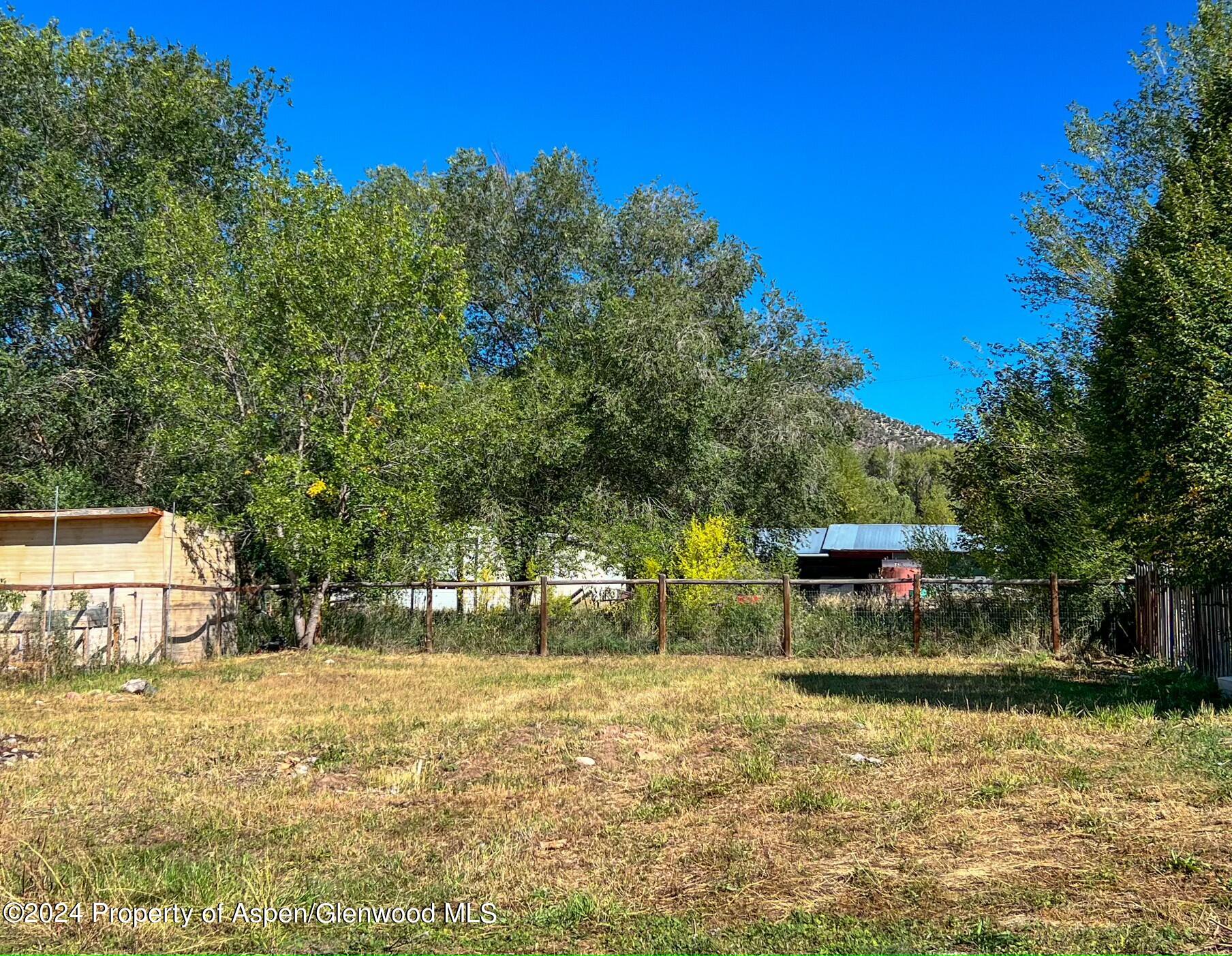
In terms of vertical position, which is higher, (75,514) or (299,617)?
(75,514)

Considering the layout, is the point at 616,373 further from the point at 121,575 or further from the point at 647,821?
the point at 647,821

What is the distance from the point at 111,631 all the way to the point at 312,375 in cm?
621

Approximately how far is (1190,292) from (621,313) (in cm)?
1528

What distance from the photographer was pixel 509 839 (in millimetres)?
5133

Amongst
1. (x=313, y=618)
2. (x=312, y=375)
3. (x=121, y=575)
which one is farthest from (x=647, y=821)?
(x=312, y=375)

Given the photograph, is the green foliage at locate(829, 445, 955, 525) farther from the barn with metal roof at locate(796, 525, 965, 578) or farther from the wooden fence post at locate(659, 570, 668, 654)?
the wooden fence post at locate(659, 570, 668, 654)

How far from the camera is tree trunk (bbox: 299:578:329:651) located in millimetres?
17234

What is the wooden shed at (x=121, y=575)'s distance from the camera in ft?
45.2

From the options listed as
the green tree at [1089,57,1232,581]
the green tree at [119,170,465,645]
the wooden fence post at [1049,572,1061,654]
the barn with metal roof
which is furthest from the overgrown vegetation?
the barn with metal roof

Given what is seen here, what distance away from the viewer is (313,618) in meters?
17.3

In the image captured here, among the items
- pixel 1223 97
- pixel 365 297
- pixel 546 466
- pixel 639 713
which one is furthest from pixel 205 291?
pixel 1223 97

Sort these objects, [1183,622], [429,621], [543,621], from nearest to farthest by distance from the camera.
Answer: [1183,622] < [543,621] < [429,621]

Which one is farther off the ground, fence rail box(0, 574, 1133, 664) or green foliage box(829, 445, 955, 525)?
green foliage box(829, 445, 955, 525)

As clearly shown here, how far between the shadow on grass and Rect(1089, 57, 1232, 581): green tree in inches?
58.3
